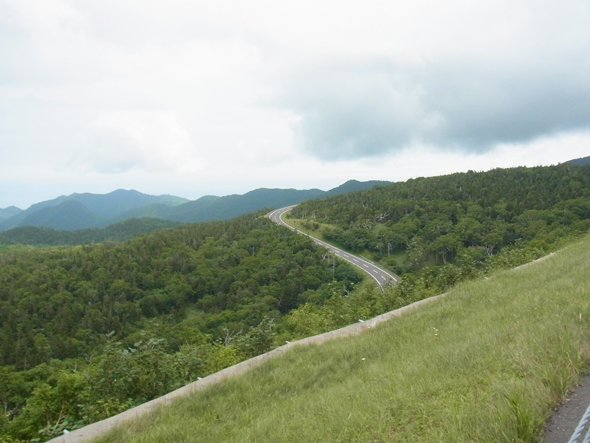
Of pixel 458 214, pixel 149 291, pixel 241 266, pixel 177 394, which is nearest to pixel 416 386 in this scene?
pixel 177 394

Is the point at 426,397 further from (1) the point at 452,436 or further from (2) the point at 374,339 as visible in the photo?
(2) the point at 374,339

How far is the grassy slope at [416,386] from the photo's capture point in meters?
3.16

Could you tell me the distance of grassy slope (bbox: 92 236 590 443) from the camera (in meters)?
3.16

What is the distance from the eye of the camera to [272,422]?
163 inches

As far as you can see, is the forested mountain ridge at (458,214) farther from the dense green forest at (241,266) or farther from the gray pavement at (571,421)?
the gray pavement at (571,421)

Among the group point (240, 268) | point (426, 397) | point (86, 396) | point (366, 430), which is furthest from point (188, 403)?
point (240, 268)

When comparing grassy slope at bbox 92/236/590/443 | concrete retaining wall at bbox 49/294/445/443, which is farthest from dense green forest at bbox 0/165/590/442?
grassy slope at bbox 92/236/590/443

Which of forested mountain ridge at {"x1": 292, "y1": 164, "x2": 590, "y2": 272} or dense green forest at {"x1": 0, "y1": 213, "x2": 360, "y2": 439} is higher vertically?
forested mountain ridge at {"x1": 292, "y1": 164, "x2": 590, "y2": 272}

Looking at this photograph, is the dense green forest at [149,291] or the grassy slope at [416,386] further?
the dense green forest at [149,291]

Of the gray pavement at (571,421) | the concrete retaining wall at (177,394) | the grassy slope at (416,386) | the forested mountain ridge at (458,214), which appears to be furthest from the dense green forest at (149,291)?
the gray pavement at (571,421)

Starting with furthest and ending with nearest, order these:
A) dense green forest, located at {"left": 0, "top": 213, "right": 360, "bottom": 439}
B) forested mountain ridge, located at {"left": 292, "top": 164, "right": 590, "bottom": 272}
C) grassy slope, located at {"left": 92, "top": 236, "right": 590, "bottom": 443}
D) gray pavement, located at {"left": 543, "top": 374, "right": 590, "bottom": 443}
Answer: forested mountain ridge, located at {"left": 292, "top": 164, "right": 590, "bottom": 272} → dense green forest, located at {"left": 0, "top": 213, "right": 360, "bottom": 439} → grassy slope, located at {"left": 92, "top": 236, "right": 590, "bottom": 443} → gray pavement, located at {"left": 543, "top": 374, "right": 590, "bottom": 443}

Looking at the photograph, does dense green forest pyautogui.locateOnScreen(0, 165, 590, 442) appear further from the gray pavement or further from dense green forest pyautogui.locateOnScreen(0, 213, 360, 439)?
the gray pavement

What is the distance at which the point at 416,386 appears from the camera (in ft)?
13.4

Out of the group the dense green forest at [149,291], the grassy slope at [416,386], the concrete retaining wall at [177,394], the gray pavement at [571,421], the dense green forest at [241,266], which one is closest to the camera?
the gray pavement at [571,421]
